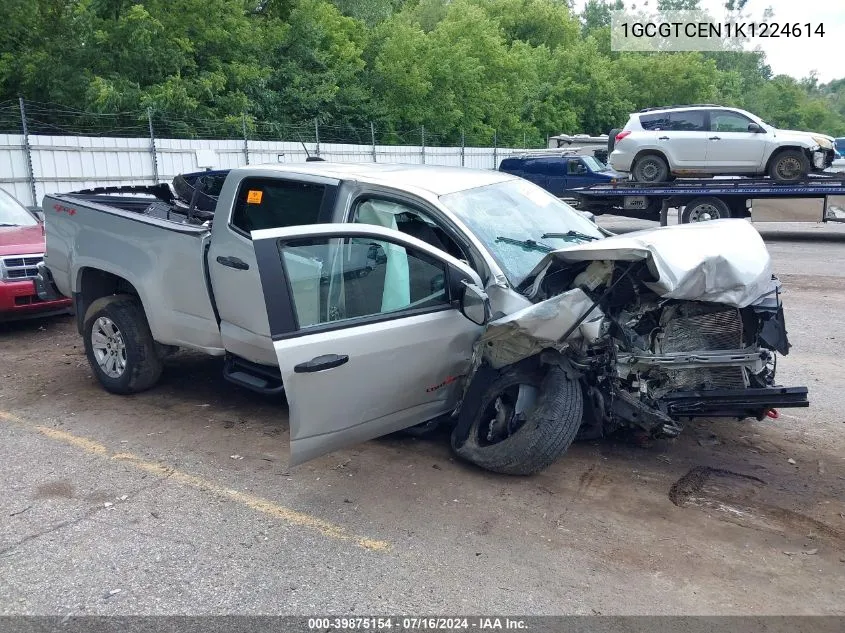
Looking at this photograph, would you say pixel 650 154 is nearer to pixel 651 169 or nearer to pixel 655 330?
pixel 651 169

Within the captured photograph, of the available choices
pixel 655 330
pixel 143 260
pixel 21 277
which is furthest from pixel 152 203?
pixel 655 330

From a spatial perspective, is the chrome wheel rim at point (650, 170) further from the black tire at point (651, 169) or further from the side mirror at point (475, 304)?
the side mirror at point (475, 304)

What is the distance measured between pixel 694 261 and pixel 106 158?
15694mm

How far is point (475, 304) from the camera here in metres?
4.51

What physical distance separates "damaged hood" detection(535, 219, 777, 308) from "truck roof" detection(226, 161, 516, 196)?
1.02 m

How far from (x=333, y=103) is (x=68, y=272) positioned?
22.9 metres

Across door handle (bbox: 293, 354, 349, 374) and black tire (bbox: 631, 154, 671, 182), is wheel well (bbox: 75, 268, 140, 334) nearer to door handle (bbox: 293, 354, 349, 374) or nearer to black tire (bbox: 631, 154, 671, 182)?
door handle (bbox: 293, 354, 349, 374)

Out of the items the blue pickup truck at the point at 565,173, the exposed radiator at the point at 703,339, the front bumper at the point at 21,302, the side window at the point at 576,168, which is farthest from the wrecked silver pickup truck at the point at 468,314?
the side window at the point at 576,168

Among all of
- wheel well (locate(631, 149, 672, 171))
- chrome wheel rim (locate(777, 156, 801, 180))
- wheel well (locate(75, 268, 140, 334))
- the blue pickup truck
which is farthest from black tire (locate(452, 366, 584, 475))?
the blue pickup truck

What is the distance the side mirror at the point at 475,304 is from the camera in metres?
4.49

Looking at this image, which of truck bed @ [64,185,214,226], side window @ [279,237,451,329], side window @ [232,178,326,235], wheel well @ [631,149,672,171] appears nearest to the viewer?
side window @ [279,237,451,329]

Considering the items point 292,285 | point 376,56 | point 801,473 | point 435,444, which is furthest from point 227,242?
point 376,56

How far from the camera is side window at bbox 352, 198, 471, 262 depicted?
16.7ft

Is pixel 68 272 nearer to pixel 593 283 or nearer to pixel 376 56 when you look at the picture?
pixel 593 283
